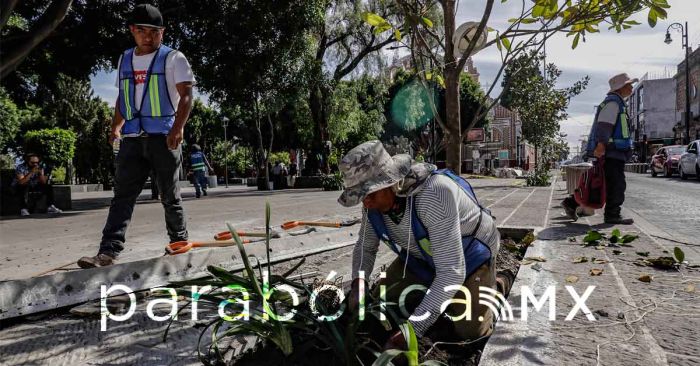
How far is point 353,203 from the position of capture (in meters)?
2.11

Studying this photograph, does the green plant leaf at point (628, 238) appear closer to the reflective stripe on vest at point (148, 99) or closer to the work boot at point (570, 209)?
the work boot at point (570, 209)

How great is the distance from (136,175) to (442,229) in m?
2.65

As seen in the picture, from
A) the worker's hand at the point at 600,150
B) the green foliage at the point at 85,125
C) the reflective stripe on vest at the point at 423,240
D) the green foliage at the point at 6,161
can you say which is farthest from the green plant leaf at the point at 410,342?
the green foliage at the point at 6,161

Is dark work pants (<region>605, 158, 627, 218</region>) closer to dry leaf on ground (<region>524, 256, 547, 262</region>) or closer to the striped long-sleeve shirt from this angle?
dry leaf on ground (<region>524, 256, 547, 262</region>)

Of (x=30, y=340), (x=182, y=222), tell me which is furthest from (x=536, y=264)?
(x=30, y=340)

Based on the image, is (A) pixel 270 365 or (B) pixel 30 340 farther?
(B) pixel 30 340

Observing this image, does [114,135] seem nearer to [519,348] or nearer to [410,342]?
[410,342]

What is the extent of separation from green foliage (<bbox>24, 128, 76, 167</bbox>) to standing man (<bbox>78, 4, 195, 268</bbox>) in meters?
17.8

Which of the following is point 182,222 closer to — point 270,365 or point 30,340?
point 30,340

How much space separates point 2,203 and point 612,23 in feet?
40.2

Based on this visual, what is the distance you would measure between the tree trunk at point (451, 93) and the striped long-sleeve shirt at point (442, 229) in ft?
5.61

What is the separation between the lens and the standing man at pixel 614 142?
611 centimetres

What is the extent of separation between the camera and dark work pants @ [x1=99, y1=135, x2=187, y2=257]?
143 inches

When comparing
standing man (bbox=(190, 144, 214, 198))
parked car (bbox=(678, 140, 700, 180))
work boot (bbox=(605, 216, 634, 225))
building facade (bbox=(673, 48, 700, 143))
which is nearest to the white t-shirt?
work boot (bbox=(605, 216, 634, 225))
